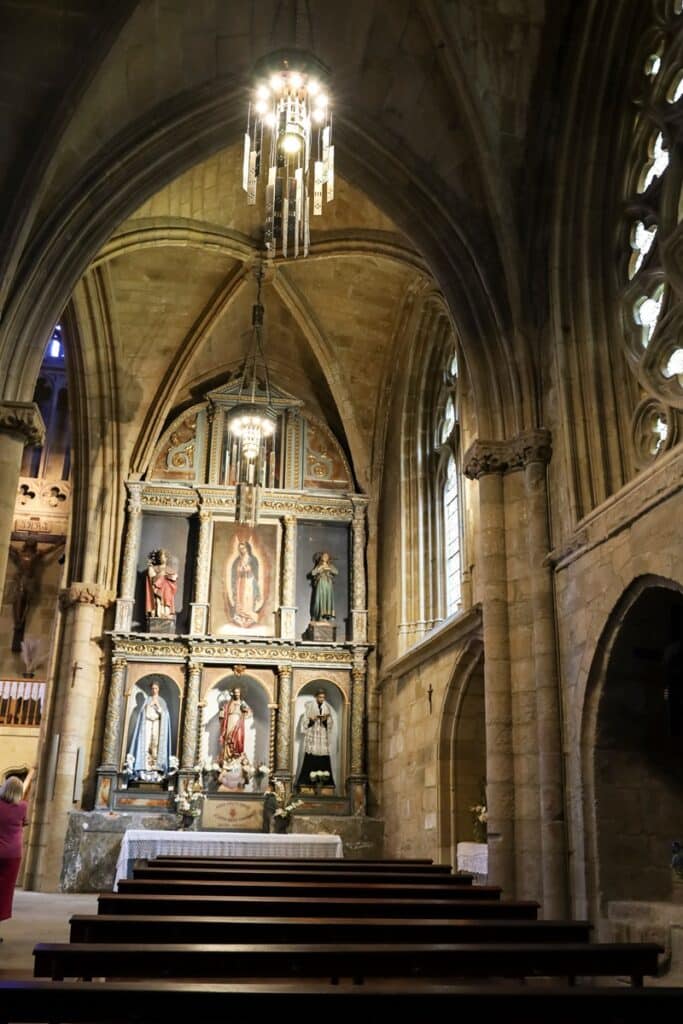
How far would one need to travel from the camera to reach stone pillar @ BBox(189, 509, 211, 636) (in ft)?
61.5

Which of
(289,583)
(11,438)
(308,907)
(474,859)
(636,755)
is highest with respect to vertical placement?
(289,583)

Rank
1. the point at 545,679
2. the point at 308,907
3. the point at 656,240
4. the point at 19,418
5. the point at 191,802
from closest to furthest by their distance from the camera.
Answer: the point at 308,907 → the point at 656,240 → the point at 545,679 → the point at 19,418 → the point at 191,802

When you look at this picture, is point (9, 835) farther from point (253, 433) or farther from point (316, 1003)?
point (253, 433)

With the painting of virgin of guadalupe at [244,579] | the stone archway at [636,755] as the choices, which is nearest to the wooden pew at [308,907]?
the stone archway at [636,755]

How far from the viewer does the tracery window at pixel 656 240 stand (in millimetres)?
9141

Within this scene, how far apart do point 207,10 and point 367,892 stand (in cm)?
1024

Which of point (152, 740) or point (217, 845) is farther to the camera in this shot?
point (152, 740)

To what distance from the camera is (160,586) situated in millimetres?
18922

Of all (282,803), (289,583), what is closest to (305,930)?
(282,803)

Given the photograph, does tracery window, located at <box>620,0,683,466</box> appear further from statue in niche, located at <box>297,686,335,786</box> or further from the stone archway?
statue in niche, located at <box>297,686,335,786</box>

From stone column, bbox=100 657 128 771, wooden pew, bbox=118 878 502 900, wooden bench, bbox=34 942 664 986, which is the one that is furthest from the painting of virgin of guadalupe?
wooden bench, bbox=34 942 664 986

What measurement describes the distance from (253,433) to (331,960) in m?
12.4

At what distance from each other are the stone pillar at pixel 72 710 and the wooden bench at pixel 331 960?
13.1 meters

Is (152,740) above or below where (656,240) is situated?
below
